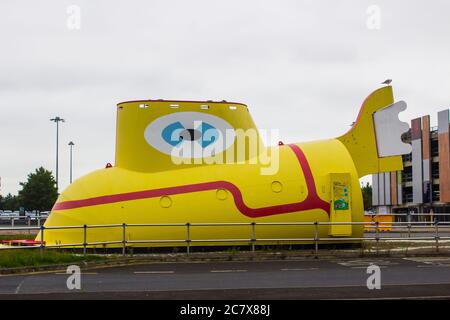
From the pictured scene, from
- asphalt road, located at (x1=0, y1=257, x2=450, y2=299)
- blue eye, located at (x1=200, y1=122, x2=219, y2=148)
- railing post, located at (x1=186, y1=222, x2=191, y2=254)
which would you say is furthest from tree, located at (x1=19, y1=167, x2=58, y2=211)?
asphalt road, located at (x1=0, y1=257, x2=450, y2=299)

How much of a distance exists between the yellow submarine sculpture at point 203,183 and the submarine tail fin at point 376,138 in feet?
4.42

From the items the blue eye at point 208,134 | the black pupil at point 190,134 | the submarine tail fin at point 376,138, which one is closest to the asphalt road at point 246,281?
the blue eye at point 208,134

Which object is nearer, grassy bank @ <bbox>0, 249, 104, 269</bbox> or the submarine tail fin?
grassy bank @ <bbox>0, 249, 104, 269</bbox>

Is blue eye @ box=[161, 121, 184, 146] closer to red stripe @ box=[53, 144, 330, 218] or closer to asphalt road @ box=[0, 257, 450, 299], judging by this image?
red stripe @ box=[53, 144, 330, 218]

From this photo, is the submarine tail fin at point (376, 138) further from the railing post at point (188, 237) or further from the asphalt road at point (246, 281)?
the railing post at point (188, 237)

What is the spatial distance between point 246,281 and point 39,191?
172 ft

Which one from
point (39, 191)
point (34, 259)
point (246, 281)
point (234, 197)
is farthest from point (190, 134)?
point (39, 191)

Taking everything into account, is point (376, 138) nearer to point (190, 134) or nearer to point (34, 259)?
point (190, 134)

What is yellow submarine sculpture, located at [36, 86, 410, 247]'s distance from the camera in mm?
20656

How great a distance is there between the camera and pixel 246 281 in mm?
14125

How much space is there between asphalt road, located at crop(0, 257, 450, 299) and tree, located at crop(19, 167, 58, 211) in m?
47.5

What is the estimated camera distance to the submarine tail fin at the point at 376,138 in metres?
23.5
